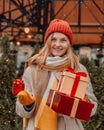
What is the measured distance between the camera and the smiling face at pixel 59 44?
2.56 metres

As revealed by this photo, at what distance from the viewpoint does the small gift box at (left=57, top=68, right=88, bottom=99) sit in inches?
92.2

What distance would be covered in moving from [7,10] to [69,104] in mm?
7433

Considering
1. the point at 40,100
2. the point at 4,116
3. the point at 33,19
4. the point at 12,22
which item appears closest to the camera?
the point at 40,100

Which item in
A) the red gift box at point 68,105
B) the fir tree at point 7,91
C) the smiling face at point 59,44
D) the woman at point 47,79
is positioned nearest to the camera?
the red gift box at point 68,105

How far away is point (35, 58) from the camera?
255 centimetres

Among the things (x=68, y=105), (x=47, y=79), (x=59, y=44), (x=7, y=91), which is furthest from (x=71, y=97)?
(x=7, y=91)

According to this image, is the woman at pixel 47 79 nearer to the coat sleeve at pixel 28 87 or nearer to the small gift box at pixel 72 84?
the coat sleeve at pixel 28 87

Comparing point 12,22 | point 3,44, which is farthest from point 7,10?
point 3,44

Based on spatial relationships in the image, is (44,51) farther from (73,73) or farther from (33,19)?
(33,19)

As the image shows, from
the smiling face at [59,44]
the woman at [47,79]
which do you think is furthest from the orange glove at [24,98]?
the smiling face at [59,44]

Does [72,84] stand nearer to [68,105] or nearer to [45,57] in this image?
[68,105]

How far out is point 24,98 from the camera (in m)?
2.35

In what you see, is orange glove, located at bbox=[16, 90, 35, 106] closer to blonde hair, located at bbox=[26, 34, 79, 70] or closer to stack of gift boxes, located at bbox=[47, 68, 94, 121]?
stack of gift boxes, located at bbox=[47, 68, 94, 121]

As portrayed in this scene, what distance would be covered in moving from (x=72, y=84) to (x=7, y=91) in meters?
2.06
